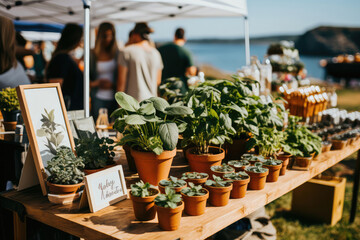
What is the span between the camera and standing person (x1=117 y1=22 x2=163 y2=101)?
324 cm

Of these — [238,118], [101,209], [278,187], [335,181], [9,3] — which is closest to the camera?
[101,209]

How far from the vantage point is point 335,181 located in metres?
2.98

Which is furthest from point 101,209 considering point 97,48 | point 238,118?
point 97,48

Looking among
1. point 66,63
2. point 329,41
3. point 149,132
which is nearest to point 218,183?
point 149,132

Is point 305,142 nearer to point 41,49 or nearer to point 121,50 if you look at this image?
point 121,50

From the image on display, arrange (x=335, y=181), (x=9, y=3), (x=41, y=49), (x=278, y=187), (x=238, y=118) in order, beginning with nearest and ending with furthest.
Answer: (x=278, y=187)
(x=238, y=118)
(x=335, y=181)
(x=9, y=3)
(x=41, y=49)

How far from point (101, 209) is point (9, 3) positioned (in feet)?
13.4

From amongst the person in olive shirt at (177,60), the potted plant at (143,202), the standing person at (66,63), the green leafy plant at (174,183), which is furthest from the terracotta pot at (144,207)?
the person in olive shirt at (177,60)

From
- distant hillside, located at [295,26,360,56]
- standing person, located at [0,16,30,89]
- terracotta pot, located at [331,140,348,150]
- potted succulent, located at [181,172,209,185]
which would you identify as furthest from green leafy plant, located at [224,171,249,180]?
distant hillside, located at [295,26,360,56]

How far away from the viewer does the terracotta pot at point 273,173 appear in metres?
1.54

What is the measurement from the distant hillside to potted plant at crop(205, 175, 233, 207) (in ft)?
101

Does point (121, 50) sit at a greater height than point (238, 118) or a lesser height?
greater

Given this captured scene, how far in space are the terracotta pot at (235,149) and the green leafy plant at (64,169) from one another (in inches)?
33.0

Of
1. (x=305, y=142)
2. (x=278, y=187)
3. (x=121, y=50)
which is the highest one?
(x=121, y=50)
